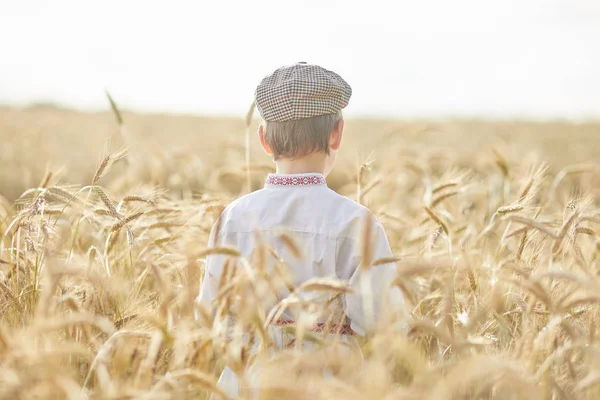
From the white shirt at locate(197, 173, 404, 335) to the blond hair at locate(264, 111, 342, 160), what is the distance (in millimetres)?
101

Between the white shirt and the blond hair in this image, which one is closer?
the white shirt

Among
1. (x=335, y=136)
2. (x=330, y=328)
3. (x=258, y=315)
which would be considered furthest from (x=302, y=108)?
(x=258, y=315)

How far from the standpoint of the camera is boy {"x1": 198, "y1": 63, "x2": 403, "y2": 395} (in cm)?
188

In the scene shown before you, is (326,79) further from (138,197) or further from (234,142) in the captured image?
(234,142)

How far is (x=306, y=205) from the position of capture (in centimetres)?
196

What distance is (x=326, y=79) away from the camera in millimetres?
2008

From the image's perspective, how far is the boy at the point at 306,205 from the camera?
6.18 ft

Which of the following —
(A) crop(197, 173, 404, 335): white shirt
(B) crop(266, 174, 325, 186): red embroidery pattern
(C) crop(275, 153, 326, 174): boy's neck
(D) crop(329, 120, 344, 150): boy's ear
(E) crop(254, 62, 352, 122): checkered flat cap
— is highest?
(E) crop(254, 62, 352, 122): checkered flat cap

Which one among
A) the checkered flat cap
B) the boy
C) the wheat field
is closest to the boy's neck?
the boy

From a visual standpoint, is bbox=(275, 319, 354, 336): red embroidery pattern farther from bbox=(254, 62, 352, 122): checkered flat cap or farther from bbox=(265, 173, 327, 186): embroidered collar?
bbox=(254, 62, 352, 122): checkered flat cap

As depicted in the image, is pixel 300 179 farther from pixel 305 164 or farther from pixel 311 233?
pixel 311 233

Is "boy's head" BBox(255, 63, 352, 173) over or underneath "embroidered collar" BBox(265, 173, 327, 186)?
over

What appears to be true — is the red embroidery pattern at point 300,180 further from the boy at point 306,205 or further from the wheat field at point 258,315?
the wheat field at point 258,315

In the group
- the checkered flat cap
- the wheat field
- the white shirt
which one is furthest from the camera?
the checkered flat cap
